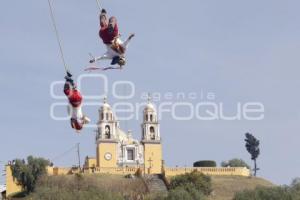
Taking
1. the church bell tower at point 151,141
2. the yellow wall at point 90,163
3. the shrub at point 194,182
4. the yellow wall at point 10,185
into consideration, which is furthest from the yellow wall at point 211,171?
the yellow wall at point 10,185

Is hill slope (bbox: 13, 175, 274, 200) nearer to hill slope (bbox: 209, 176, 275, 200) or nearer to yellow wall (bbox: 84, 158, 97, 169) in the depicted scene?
hill slope (bbox: 209, 176, 275, 200)

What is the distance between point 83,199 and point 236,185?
111ft

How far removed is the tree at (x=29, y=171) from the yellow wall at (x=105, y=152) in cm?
998

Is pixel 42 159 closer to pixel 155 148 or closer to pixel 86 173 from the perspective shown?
pixel 86 173

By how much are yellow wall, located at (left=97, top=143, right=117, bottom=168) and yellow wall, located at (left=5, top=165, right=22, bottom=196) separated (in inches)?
503

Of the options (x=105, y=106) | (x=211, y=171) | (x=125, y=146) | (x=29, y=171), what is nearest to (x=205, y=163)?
(x=211, y=171)

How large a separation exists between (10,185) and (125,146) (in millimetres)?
22876

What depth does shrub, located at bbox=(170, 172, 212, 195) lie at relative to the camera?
12662 cm

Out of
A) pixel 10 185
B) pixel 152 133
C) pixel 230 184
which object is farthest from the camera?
pixel 152 133

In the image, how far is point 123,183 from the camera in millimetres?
132000

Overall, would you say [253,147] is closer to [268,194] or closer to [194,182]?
[194,182]

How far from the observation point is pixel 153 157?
146m

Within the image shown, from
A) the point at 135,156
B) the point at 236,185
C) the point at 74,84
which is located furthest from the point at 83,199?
the point at 74,84

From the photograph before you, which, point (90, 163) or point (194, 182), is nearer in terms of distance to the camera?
point (194, 182)
